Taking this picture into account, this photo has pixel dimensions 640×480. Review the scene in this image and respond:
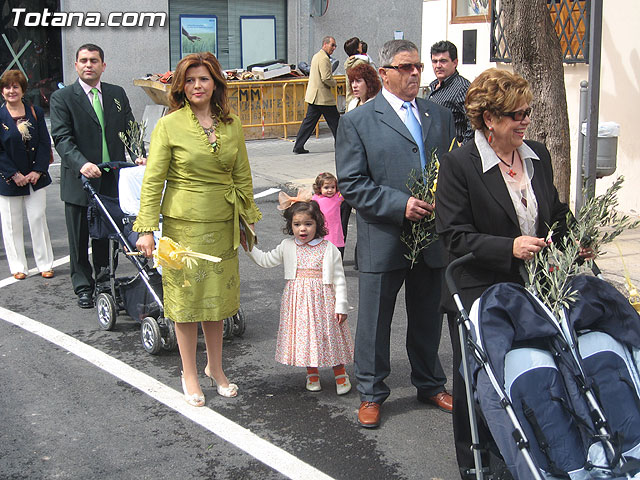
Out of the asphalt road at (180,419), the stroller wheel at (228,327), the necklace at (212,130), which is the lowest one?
the asphalt road at (180,419)

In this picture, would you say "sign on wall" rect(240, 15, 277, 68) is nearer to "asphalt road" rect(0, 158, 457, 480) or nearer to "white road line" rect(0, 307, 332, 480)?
"white road line" rect(0, 307, 332, 480)

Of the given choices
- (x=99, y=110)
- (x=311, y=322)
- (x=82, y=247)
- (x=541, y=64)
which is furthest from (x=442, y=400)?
(x=541, y=64)

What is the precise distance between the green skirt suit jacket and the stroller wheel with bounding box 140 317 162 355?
85 centimetres

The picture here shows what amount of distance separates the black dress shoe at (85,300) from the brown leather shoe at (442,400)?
3.34 metres

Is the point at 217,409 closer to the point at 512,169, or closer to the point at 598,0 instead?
the point at 512,169

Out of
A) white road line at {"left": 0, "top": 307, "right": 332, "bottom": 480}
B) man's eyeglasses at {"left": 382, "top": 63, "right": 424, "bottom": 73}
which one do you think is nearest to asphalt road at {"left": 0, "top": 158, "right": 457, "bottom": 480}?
white road line at {"left": 0, "top": 307, "right": 332, "bottom": 480}

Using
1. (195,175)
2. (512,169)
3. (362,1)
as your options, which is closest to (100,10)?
(362,1)

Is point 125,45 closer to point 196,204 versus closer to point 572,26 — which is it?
point 572,26

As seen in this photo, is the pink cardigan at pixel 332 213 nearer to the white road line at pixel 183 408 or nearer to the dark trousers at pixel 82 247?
the dark trousers at pixel 82 247

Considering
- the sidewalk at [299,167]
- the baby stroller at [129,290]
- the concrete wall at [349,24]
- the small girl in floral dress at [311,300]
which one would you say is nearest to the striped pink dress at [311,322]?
the small girl in floral dress at [311,300]

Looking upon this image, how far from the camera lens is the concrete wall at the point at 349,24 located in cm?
2045

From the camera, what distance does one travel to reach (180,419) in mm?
5344

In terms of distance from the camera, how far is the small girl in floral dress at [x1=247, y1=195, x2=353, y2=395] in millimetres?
5590

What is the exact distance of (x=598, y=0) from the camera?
303 inches
